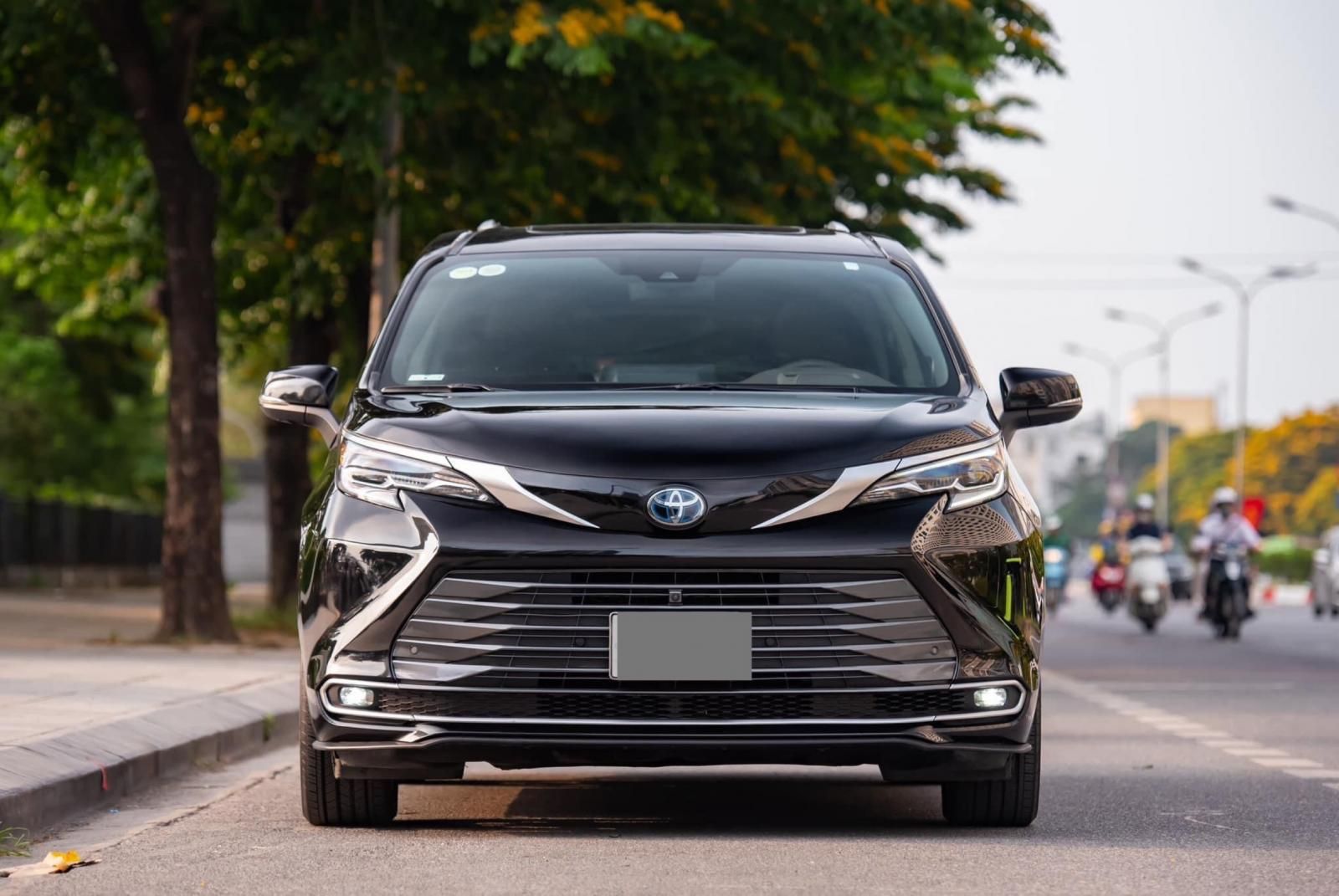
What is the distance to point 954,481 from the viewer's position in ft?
22.8

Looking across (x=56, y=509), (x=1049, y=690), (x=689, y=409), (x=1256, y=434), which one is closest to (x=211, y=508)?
(x=1049, y=690)

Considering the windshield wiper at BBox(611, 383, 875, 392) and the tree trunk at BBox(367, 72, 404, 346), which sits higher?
the tree trunk at BBox(367, 72, 404, 346)

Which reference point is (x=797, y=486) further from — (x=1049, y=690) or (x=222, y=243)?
(x=222, y=243)

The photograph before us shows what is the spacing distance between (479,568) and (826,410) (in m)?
1.19

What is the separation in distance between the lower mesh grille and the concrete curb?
1.65 meters

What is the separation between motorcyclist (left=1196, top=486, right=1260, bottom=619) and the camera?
1056 inches

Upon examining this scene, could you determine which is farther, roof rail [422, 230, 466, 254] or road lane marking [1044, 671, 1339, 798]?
road lane marking [1044, 671, 1339, 798]

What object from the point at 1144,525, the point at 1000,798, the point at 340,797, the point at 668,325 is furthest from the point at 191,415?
the point at 1144,525

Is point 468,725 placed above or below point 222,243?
below

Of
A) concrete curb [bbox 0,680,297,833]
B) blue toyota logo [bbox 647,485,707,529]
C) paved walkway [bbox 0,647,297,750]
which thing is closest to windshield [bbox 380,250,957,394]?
blue toyota logo [bbox 647,485,707,529]

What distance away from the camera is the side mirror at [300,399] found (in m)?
7.89

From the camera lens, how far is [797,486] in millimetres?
6777

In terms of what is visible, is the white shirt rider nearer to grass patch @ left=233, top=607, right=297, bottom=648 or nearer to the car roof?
grass patch @ left=233, top=607, right=297, bottom=648

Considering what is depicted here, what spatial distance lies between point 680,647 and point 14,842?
214 cm
